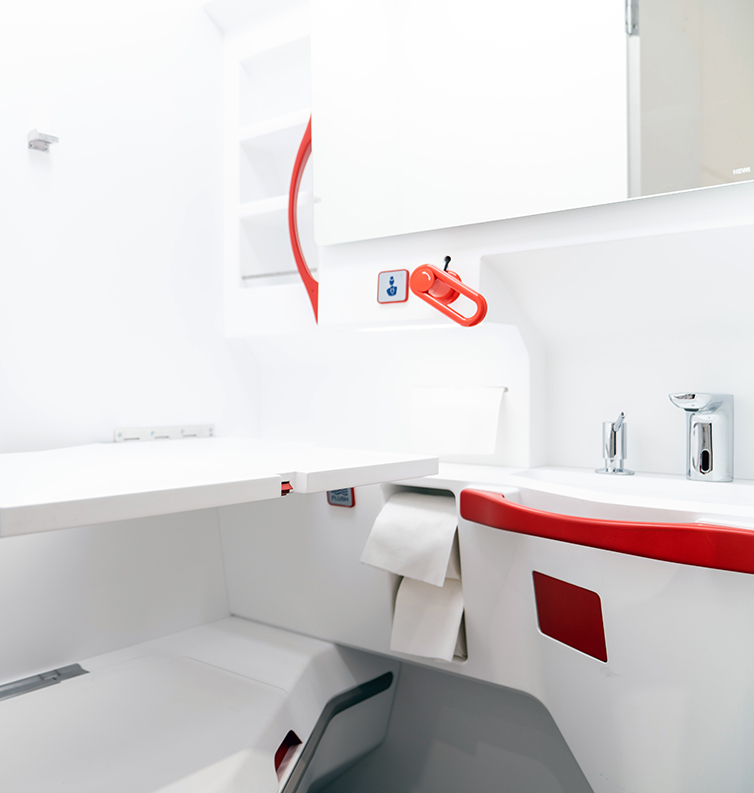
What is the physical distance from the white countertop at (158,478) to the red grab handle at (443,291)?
29 centimetres

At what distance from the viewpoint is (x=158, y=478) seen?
735mm

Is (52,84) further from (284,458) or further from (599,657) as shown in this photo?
(599,657)

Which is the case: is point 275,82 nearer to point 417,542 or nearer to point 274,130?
point 274,130

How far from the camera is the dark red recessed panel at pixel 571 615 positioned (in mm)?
903

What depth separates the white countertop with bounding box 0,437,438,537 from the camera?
1.93 ft

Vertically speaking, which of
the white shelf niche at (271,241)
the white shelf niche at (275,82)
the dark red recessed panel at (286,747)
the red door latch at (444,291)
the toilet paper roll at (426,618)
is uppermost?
the white shelf niche at (275,82)

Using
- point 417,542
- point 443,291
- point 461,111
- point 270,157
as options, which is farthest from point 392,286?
point 270,157

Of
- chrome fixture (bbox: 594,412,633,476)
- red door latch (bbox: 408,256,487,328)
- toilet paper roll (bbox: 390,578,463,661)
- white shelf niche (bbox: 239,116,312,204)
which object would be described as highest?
white shelf niche (bbox: 239,116,312,204)

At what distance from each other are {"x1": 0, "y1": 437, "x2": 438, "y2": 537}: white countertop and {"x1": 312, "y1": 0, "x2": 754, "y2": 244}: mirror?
521 millimetres

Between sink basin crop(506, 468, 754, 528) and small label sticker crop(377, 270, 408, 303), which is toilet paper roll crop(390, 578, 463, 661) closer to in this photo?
sink basin crop(506, 468, 754, 528)

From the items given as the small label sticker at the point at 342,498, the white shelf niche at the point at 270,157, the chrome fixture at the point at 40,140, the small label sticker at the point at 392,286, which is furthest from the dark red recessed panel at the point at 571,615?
the chrome fixture at the point at 40,140

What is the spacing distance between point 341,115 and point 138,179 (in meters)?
0.50

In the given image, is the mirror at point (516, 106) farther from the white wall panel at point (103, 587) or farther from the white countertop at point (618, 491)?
the white wall panel at point (103, 587)

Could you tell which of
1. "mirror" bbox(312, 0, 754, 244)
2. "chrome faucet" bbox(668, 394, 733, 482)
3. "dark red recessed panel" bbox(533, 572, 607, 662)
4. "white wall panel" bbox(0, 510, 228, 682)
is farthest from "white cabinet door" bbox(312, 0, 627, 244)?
"white wall panel" bbox(0, 510, 228, 682)
